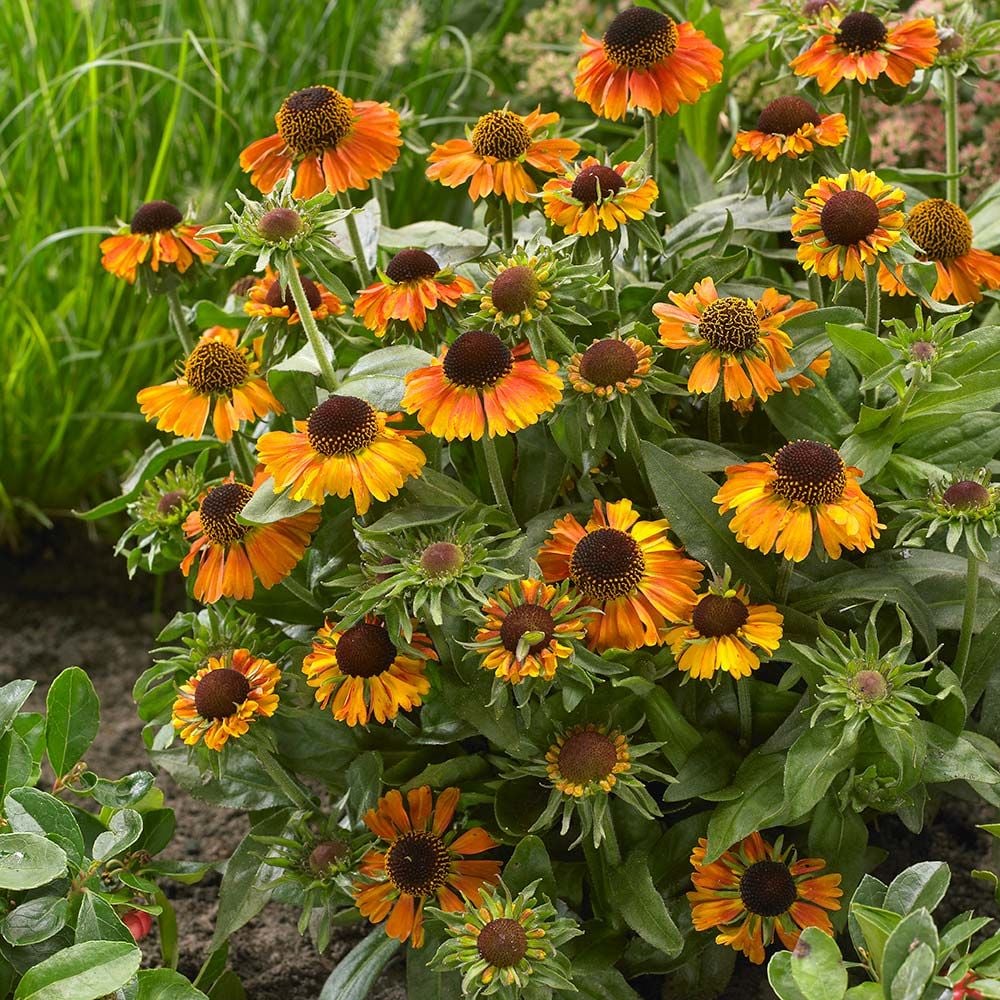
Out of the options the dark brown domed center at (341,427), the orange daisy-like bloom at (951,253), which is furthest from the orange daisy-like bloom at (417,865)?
the orange daisy-like bloom at (951,253)

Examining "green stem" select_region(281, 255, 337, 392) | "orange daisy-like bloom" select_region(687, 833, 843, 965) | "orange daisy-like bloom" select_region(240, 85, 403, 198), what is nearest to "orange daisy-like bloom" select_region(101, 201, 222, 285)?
"orange daisy-like bloom" select_region(240, 85, 403, 198)

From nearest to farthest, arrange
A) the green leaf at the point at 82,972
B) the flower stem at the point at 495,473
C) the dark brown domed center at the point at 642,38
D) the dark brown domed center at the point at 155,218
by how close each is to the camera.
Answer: the green leaf at the point at 82,972 < the flower stem at the point at 495,473 < the dark brown domed center at the point at 642,38 < the dark brown domed center at the point at 155,218

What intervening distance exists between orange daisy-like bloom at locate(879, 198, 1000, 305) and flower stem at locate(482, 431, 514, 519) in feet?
1.46

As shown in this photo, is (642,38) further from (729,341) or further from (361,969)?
(361,969)

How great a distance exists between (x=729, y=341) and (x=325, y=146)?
451 millimetres

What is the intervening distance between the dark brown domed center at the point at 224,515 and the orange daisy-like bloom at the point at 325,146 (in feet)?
0.96

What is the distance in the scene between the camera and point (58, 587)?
2297mm

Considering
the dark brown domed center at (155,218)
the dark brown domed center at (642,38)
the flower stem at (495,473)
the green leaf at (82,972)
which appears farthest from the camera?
the dark brown domed center at (155,218)

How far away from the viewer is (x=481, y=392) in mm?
1073

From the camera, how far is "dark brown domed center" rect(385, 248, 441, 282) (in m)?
1.21

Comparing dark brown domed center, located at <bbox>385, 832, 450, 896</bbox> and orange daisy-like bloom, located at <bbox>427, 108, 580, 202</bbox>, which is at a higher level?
orange daisy-like bloom, located at <bbox>427, 108, 580, 202</bbox>

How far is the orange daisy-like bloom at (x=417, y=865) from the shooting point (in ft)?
3.92

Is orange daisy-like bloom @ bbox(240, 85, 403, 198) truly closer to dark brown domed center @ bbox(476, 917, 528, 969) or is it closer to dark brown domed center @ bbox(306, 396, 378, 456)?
dark brown domed center @ bbox(306, 396, 378, 456)

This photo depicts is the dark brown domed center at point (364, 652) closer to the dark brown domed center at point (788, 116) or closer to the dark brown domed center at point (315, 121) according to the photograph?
the dark brown domed center at point (315, 121)
